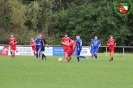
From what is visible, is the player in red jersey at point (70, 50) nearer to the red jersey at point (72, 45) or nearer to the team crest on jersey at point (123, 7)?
the red jersey at point (72, 45)

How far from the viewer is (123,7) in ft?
213

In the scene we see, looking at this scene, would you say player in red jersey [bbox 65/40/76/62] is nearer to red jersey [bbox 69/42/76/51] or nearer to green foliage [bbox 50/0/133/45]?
red jersey [bbox 69/42/76/51]

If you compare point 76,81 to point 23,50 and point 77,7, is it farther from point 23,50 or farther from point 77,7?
point 77,7

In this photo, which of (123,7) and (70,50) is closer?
(70,50)

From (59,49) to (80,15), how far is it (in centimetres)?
2083

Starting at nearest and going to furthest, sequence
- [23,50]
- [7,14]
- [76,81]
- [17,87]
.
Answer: [17,87], [76,81], [23,50], [7,14]

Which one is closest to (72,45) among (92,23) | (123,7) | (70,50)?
(70,50)

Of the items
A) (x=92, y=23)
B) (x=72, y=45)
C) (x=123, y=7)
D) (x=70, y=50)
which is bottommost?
(x=70, y=50)

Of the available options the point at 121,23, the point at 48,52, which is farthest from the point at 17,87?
the point at 121,23

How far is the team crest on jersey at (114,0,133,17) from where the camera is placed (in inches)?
2539

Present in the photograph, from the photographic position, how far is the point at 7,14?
68375 millimetres

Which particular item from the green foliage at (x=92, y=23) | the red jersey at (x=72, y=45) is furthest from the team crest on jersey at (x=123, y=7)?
the red jersey at (x=72, y=45)

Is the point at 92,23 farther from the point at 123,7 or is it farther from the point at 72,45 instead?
the point at 72,45

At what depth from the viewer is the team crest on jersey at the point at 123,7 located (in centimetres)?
6450
